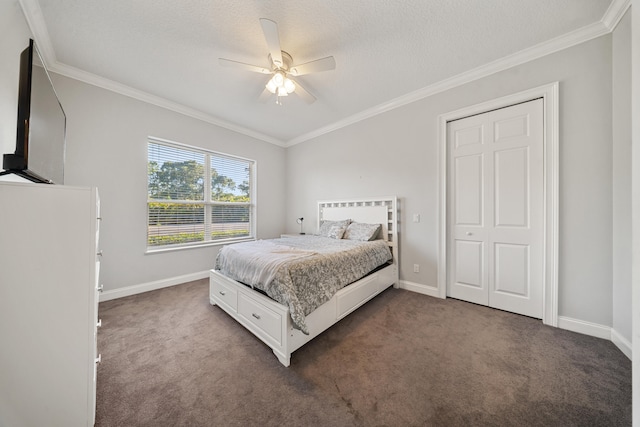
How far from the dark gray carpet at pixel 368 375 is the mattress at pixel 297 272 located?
40 centimetres

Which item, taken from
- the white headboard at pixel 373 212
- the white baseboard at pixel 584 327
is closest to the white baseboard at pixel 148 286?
the white headboard at pixel 373 212

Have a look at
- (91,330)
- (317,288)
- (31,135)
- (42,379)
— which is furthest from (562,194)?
(31,135)

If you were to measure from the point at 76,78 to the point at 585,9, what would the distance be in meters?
5.07

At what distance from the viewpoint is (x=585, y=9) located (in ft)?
5.60

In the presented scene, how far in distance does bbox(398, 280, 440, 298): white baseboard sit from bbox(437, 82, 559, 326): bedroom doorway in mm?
79

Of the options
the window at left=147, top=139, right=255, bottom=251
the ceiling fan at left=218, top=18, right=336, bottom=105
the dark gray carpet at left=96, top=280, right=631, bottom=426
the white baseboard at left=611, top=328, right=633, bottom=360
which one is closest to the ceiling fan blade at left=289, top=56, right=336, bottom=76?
the ceiling fan at left=218, top=18, right=336, bottom=105

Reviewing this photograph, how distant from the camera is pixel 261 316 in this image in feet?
5.71

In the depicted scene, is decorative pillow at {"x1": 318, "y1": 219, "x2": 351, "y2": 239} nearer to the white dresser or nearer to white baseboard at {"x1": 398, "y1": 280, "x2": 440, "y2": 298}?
white baseboard at {"x1": 398, "y1": 280, "x2": 440, "y2": 298}

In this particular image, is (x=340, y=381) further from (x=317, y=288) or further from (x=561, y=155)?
(x=561, y=155)

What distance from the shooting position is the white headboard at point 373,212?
3090mm

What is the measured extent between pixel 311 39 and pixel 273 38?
482 mm

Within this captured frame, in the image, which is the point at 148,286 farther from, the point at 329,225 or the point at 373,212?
the point at 373,212

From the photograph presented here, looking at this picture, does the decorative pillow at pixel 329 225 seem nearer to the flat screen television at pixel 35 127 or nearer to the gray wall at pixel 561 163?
the gray wall at pixel 561 163

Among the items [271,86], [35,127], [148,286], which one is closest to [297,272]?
[35,127]
